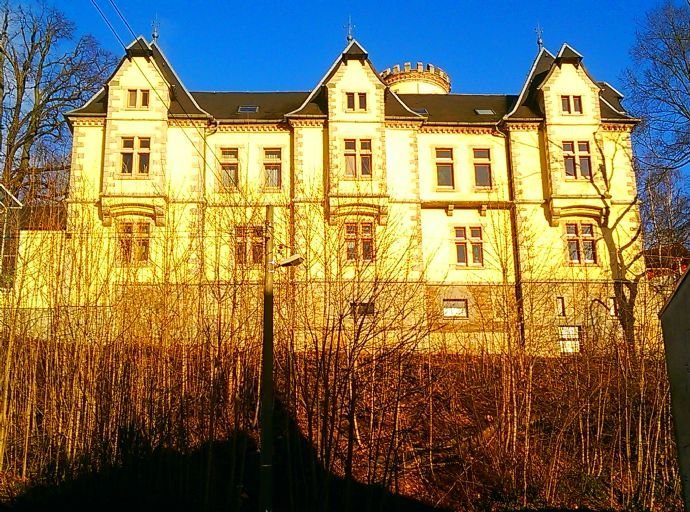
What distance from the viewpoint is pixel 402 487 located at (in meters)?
13.1

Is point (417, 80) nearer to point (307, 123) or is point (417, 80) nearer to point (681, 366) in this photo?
point (307, 123)

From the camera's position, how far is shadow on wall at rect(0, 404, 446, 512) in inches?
488

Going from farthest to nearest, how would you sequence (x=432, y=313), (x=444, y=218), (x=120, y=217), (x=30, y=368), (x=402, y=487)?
(x=444, y=218)
(x=120, y=217)
(x=432, y=313)
(x=30, y=368)
(x=402, y=487)

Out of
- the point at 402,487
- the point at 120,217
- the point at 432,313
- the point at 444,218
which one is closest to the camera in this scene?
the point at 402,487

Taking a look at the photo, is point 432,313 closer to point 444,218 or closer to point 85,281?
point 85,281

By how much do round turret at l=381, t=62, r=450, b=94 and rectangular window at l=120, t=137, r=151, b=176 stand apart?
53.4 ft

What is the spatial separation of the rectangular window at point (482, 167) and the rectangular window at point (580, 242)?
3.36 metres

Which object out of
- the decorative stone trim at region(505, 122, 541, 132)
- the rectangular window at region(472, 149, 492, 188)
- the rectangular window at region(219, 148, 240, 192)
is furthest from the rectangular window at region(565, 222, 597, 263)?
the rectangular window at region(219, 148, 240, 192)

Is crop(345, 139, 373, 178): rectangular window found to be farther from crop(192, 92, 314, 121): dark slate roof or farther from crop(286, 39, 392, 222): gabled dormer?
crop(192, 92, 314, 121): dark slate roof

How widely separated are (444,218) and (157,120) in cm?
1078

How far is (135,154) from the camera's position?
23109mm

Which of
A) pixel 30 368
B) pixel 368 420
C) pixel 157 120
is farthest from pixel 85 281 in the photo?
pixel 157 120

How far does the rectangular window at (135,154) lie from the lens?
23.0m

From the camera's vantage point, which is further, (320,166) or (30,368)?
(320,166)
